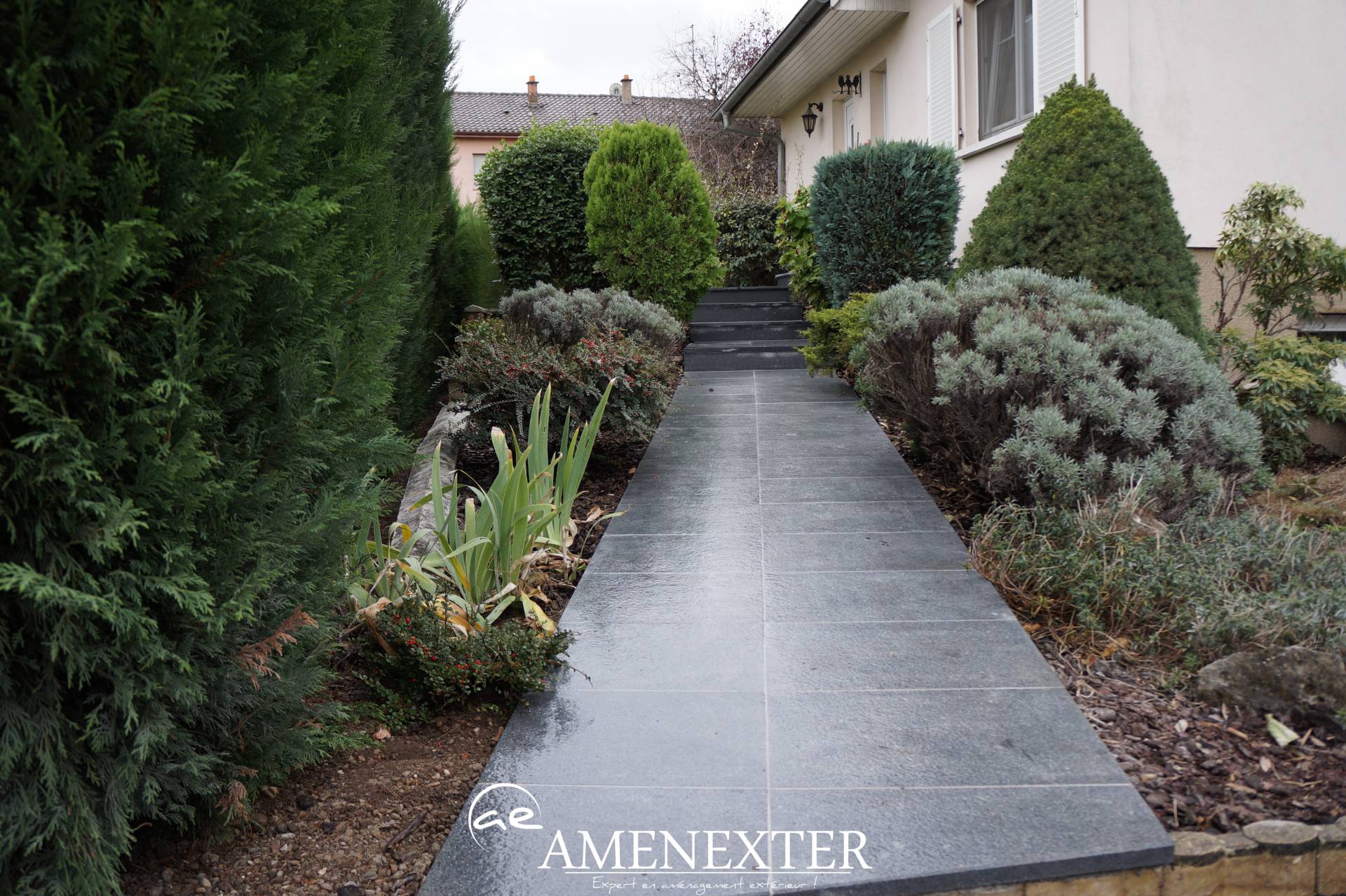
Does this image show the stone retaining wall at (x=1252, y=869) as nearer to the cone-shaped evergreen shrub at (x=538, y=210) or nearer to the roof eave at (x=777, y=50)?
the cone-shaped evergreen shrub at (x=538, y=210)

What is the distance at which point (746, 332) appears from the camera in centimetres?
1061

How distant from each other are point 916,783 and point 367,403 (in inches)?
71.9

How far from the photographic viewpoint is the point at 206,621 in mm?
2023

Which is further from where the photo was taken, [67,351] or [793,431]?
[793,431]

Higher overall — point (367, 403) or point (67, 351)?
point (67, 351)

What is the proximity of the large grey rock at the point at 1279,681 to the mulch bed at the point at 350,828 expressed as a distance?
2264mm

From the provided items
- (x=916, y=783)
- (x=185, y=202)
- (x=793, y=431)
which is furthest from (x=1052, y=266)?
(x=185, y=202)

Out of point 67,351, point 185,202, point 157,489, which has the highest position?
point 185,202

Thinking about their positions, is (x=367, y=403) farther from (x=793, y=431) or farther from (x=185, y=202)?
(x=793, y=431)

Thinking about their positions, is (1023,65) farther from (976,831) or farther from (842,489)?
(976,831)

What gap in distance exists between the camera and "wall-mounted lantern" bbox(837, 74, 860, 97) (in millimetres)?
13691

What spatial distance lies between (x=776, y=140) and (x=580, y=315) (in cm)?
1446

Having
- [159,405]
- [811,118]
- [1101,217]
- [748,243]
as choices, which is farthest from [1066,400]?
[811,118]

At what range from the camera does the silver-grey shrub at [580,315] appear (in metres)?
6.70
